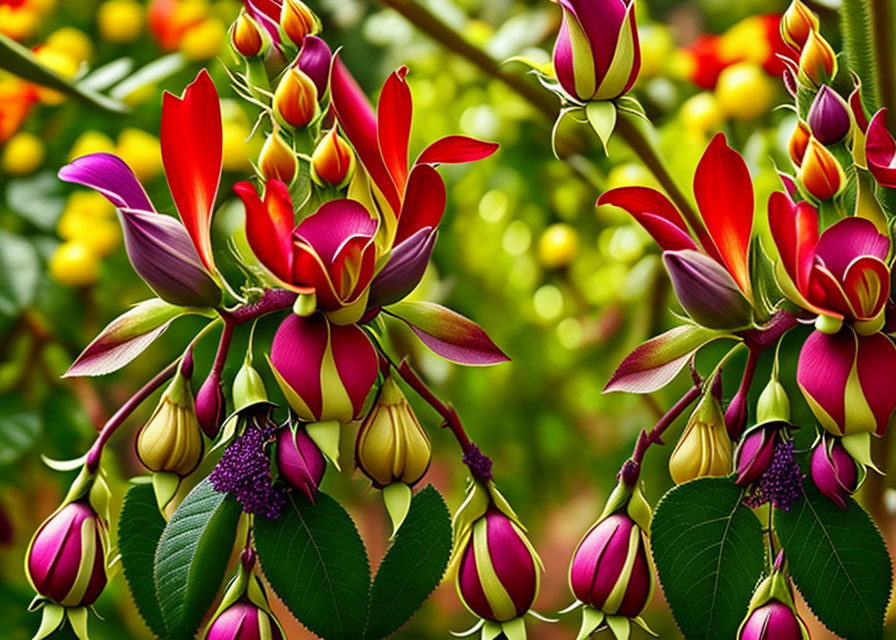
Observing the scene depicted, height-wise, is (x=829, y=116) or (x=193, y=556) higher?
(x=829, y=116)

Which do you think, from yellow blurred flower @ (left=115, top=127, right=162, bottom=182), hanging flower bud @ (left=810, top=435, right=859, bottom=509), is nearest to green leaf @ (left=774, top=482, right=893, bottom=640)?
hanging flower bud @ (left=810, top=435, right=859, bottom=509)

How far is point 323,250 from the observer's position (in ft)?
0.64

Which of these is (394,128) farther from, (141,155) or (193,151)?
(141,155)

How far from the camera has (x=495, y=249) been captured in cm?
61

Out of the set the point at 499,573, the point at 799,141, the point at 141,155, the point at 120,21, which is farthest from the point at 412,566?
the point at 120,21

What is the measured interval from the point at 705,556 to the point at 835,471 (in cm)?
3

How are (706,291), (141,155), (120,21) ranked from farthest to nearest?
(120,21) → (141,155) → (706,291)

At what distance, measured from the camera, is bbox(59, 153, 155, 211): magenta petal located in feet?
0.66

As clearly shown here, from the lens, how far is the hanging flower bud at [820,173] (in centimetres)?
21

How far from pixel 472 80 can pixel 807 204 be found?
44 cm

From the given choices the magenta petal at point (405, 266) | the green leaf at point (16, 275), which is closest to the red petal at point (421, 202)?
the magenta petal at point (405, 266)

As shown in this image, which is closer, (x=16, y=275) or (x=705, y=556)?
(x=705, y=556)

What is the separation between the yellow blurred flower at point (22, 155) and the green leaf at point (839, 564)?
1.51 ft

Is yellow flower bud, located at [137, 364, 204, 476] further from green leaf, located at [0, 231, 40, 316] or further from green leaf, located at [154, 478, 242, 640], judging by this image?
green leaf, located at [0, 231, 40, 316]
